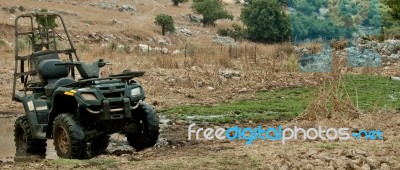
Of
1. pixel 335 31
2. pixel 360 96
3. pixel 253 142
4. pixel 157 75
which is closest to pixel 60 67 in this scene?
pixel 253 142

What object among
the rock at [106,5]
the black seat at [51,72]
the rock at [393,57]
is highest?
the rock at [106,5]

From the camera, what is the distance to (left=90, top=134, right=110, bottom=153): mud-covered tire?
37.8ft

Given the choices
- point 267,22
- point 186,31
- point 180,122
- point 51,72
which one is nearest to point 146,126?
point 51,72

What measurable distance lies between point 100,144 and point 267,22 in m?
48.9

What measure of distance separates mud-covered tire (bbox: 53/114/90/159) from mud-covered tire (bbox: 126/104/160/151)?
1055 millimetres

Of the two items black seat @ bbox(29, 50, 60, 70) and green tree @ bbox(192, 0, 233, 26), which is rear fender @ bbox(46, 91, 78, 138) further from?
green tree @ bbox(192, 0, 233, 26)

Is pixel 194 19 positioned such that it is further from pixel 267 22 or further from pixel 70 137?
pixel 70 137

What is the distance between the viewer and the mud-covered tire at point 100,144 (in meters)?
11.5

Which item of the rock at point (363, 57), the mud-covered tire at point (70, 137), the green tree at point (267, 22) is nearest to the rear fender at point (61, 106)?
the mud-covered tire at point (70, 137)

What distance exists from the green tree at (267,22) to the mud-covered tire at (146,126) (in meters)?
48.4

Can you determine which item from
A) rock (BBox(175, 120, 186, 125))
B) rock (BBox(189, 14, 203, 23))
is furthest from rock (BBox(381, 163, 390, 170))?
rock (BBox(189, 14, 203, 23))

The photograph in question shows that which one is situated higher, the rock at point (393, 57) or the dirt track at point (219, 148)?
the dirt track at point (219, 148)

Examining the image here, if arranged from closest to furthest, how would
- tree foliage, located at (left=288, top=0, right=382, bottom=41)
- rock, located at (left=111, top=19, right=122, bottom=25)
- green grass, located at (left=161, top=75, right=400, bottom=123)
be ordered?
green grass, located at (left=161, top=75, right=400, bottom=123), tree foliage, located at (left=288, top=0, right=382, bottom=41), rock, located at (left=111, top=19, right=122, bottom=25)

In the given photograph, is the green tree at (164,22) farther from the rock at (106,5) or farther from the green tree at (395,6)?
the green tree at (395,6)
